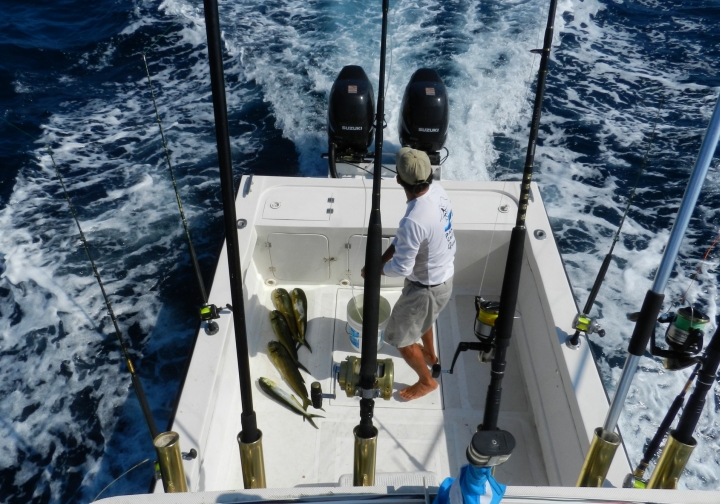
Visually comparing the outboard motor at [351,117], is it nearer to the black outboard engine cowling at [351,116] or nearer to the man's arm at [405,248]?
the black outboard engine cowling at [351,116]

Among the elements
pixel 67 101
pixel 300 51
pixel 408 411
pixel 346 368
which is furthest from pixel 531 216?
pixel 67 101

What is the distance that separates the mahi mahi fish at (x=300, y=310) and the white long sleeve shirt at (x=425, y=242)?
3.26 feet

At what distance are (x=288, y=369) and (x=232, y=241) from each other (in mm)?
2058

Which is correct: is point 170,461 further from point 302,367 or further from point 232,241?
point 302,367

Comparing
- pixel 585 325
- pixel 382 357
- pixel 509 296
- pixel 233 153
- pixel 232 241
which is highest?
pixel 232 241

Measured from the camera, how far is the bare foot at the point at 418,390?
320 centimetres

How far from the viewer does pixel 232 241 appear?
1371mm

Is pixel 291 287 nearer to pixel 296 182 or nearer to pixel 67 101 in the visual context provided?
pixel 296 182

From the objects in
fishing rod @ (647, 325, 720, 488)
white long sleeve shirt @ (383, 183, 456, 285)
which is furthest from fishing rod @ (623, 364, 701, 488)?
white long sleeve shirt @ (383, 183, 456, 285)

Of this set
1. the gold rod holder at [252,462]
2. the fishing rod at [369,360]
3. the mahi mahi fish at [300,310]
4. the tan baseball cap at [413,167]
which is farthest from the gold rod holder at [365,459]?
the mahi mahi fish at [300,310]

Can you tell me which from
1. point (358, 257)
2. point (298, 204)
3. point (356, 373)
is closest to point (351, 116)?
point (298, 204)

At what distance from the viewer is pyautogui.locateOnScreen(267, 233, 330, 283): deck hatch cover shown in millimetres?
3650

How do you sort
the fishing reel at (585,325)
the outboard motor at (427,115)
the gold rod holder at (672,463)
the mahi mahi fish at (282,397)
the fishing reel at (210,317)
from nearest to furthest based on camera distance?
the gold rod holder at (672,463), the fishing reel at (585,325), the fishing reel at (210,317), the mahi mahi fish at (282,397), the outboard motor at (427,115)

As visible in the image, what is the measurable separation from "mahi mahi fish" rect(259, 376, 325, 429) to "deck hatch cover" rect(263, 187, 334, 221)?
1.04 metres
